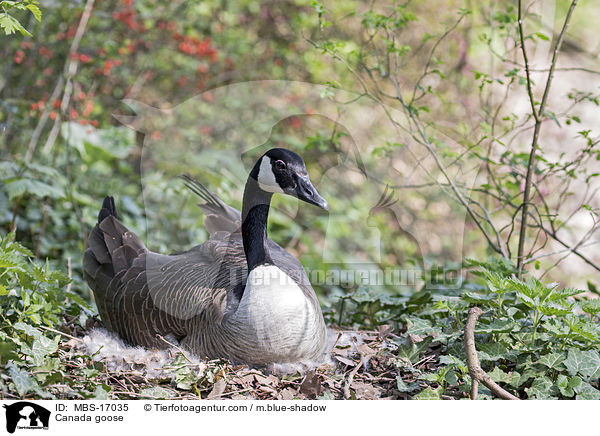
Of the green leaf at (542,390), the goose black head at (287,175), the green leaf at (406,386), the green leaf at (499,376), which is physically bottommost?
the green leaf at (406,386)

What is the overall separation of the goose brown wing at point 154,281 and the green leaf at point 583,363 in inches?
67.5

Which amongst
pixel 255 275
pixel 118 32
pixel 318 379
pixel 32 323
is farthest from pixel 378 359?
pixel 118 32

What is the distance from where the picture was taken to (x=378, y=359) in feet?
10.0

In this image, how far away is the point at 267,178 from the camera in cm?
306

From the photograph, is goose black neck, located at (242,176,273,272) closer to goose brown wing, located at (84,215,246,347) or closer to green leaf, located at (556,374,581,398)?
goose brown wing, located at (84,215,246,347)

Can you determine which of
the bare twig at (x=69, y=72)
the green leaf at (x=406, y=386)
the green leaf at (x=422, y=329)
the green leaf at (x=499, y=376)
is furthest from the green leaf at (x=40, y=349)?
the bare twig at (x=69, y=72)

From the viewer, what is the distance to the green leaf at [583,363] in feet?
8.20

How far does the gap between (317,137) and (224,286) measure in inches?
50.4

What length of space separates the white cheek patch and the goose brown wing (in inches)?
21.0

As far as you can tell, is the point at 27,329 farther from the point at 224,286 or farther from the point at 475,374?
the point at 475,374

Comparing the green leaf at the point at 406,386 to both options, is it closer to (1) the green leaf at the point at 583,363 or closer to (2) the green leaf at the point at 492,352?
(2) the green leaf at the point at 492,352

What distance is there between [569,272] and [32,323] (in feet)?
22.1
